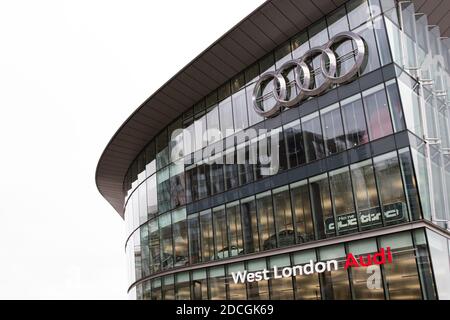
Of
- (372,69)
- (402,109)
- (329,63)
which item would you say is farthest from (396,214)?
(329,63)

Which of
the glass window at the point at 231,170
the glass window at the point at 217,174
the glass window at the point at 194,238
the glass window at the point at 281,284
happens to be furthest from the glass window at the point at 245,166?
the glass window at the point at 281,284

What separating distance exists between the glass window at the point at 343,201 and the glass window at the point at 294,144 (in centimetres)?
213

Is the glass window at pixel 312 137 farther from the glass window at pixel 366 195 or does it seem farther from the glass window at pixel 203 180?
the glass window at pixel 203 180

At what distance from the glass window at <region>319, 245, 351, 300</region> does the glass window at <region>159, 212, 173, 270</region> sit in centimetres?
1164

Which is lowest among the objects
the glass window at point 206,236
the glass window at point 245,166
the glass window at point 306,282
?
the glass window at point 306,282

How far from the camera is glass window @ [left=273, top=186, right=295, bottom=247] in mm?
23031

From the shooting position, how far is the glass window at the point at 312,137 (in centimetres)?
2246

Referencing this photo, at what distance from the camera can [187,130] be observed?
101 ft

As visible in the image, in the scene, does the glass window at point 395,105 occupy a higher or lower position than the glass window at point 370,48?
lower

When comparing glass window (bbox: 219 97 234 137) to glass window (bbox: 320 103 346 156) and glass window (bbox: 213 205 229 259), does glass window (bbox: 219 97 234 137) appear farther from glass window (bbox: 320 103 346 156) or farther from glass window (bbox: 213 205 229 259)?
glass window (bbox: 320 103 346 156)

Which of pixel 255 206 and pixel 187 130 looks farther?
pixel 187 130

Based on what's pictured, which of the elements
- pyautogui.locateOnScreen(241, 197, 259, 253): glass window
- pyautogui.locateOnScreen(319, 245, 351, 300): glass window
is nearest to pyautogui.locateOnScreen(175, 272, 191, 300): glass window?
pyautogui.locateOnScreen(241, 197, 259, 253): glass window

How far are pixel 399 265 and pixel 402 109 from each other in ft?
20.6

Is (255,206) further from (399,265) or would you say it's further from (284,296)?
(399,265)
